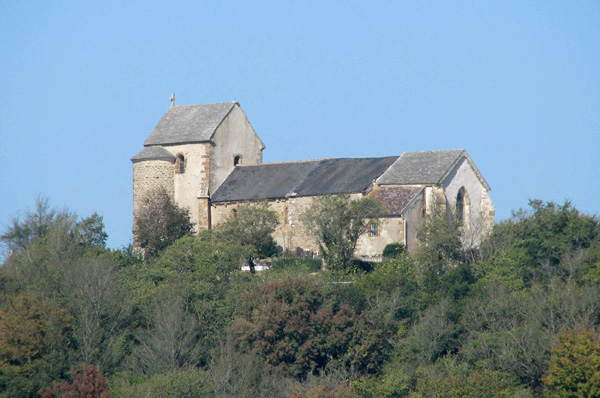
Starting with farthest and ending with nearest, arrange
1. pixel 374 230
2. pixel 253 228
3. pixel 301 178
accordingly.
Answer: pixel 301 178
pixel 253 228
pixel 374 230

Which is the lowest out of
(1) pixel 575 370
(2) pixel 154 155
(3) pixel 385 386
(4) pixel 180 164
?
(3) pixel 385 386

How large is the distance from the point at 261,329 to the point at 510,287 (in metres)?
12.3

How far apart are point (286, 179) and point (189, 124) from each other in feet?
24.2

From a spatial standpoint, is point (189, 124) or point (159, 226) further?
point (189, 124)

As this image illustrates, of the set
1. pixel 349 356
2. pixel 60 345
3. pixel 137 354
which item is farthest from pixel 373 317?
pixel 60 345

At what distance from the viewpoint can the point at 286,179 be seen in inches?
2438

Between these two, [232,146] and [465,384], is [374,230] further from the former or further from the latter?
[465,384]

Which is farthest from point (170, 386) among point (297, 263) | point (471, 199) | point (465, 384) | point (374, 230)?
point (471, 199)

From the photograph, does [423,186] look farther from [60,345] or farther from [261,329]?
[60,345]

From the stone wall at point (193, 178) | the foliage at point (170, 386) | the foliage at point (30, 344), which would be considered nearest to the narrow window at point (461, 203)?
the stone wall at point (193, 178)

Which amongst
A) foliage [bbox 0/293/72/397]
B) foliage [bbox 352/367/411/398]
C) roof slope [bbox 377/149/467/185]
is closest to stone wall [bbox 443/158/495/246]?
roof slope [bbox 377/149/467/185]

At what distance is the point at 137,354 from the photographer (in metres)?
46.0

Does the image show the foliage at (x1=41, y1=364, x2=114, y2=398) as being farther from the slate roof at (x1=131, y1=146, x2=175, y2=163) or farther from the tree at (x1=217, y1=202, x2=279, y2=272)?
the slate roof at (x1=131, y1=146, x2=175, y2=163)

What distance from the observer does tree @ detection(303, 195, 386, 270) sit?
53.5 metres
